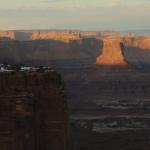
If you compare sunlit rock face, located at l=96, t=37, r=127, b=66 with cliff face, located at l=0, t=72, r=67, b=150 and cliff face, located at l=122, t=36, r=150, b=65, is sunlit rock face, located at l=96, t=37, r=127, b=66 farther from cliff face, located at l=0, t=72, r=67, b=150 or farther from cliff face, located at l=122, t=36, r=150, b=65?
cliff face, located at l=0, t=72, r=67, b=150

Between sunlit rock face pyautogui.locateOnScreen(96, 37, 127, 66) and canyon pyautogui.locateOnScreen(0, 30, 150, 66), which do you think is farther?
canyon pyautogui.locateOnScreen(0, 30, 150, 66)

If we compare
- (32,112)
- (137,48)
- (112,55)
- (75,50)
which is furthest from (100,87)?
(32,112)

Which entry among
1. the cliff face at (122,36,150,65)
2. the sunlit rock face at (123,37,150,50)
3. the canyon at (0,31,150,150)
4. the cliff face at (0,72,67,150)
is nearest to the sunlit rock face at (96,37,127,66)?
the canyon at (0,31,150,150)

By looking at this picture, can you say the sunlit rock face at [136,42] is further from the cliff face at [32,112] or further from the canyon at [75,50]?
the cliff face at [32,112]

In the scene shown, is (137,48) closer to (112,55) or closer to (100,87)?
(112,55)

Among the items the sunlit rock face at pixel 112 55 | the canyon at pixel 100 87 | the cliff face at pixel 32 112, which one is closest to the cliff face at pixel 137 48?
the canyon at pixel 100 87

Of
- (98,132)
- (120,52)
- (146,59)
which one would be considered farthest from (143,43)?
(98,132)

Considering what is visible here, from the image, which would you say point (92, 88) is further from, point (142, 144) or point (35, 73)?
point (35, 73)

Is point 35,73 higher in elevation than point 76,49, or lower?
higher
